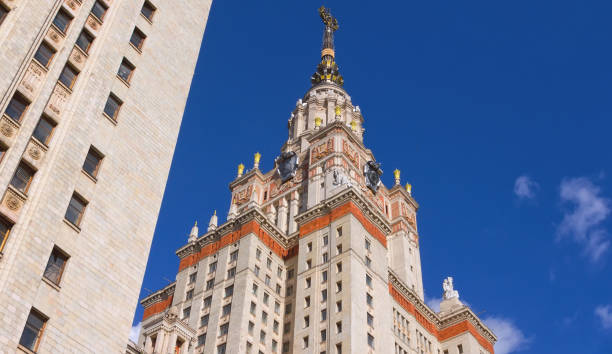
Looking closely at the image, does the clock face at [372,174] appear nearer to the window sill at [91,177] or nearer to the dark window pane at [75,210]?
the window sill at [91,177]

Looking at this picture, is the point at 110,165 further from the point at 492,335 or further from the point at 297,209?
the point at 492,335

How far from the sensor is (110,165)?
3831 centimetres

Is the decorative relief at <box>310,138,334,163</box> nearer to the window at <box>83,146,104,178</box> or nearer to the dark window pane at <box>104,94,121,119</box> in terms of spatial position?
the dark window pane at <box>104,94,121,119</box>

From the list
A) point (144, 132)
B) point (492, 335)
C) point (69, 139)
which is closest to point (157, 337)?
point (144, 132)

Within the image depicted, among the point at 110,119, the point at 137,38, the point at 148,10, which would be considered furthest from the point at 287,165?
the point at 110,119

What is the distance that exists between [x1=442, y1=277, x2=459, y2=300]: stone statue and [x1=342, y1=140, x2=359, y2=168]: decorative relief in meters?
24.4

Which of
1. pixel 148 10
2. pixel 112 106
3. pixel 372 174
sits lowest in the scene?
pixel 112 106

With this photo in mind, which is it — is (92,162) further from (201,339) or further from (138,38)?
(201,339)

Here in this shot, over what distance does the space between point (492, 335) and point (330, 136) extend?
134 ft

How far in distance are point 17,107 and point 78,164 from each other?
4.13 metres

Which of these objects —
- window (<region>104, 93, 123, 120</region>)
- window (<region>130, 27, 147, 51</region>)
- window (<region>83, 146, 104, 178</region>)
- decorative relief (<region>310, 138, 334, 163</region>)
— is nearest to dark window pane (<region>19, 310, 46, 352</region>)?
window (<region>83, 146, 104, 178</region>)

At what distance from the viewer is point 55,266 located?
32.8 metres

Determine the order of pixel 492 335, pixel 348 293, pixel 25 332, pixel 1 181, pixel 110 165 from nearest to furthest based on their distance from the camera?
pixel 25 332 → pixel 1 181 → pixel 110 165 → pixel 348 293 → pixel 492 335

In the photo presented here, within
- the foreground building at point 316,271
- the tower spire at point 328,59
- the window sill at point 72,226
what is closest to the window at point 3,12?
the window sill at point 72,226
